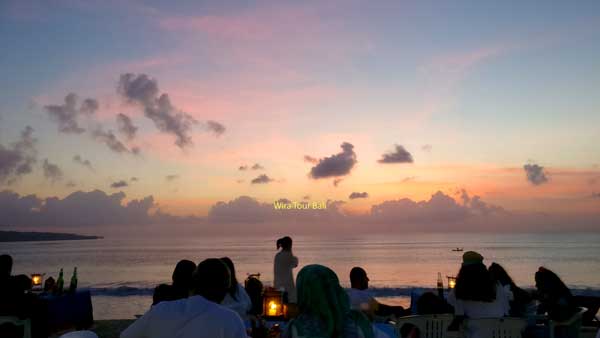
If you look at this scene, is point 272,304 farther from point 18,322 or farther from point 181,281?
point 18,322

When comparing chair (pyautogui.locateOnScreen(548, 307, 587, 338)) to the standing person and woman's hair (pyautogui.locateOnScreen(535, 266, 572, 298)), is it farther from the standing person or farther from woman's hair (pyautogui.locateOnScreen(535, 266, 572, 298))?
the standing person

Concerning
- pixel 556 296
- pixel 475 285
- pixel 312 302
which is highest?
pixel 312 302

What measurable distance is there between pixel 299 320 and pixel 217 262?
0.75m

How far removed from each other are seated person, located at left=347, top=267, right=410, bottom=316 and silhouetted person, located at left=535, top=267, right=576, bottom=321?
5.81 ft

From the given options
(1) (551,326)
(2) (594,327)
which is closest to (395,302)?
(2) (594,327)

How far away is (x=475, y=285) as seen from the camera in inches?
206

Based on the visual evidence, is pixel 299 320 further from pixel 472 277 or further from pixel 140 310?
pixel 140 310

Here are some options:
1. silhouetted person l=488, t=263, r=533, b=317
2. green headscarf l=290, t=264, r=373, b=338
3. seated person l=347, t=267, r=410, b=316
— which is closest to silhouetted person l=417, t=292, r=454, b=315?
seated person l=347, t=267, r=410, b=316

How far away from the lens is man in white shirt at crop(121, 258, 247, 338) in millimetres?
2539

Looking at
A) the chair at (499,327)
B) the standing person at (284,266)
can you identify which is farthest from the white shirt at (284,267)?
the chair at (499,327)

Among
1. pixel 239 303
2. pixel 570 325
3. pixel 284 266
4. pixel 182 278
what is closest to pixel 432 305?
pixel 570 325

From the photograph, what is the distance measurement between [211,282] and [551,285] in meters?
4.77

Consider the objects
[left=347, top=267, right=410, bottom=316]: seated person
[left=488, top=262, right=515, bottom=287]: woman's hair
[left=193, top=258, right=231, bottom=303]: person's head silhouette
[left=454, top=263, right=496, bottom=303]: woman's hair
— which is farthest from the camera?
[left=488, top=262, right=515, bottom=287]: woman's hair

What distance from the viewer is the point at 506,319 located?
5.09 m
